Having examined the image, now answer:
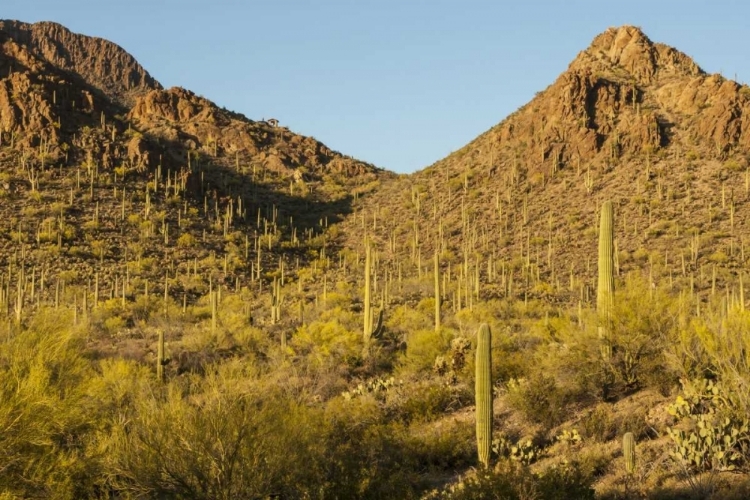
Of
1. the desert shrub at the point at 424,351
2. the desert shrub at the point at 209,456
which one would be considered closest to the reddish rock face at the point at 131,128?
the desert shrub at the point at 424,351

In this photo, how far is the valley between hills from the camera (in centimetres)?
1284

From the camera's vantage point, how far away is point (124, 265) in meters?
45.9

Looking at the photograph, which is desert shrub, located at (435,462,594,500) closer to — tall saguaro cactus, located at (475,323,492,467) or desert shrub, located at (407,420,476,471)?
tall saguaro cactus, located at (475,323,492,467)

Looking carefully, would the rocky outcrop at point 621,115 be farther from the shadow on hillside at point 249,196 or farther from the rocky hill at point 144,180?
the rocky hill at point 144,180

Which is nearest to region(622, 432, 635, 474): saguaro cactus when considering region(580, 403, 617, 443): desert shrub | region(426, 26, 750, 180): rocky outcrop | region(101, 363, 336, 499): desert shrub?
region(580, 403, 617, 443): desert shrub

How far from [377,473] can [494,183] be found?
→ 46.1 metres

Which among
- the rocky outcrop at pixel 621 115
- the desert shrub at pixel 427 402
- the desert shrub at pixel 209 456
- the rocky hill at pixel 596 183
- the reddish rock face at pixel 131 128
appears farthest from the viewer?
the reddish rock face at pixel 131 128

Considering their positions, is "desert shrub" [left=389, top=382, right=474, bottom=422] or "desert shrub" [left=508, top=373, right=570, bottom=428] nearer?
"desert shrub" [left=508, top=373, right=570, bottom=428]

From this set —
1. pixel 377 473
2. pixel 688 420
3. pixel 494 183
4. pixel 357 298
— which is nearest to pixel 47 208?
pixel 357 298

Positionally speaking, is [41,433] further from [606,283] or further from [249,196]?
[249,196]

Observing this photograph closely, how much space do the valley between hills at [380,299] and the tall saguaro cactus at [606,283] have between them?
8cm

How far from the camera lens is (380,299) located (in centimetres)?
4031

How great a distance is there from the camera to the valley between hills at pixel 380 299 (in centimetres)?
1284

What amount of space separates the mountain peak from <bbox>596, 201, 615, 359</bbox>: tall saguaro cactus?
48730 mm
